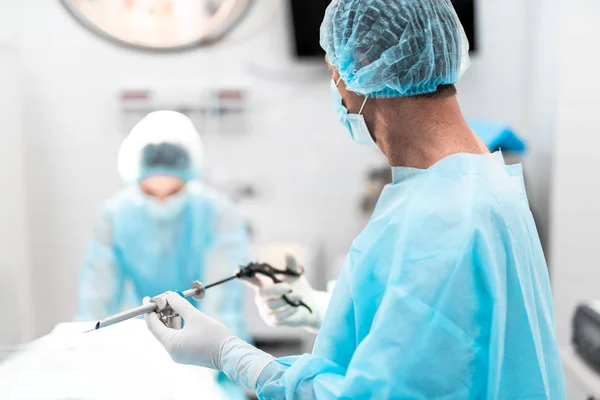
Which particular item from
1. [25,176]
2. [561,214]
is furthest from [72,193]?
[561,214]

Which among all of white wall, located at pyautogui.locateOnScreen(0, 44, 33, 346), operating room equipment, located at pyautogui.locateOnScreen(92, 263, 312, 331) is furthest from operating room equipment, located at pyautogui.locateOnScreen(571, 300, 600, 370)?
white wall, located at pyautogui.locateOnScreen(0, 44, 33, 346)

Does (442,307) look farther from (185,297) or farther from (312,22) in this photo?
(312,22)

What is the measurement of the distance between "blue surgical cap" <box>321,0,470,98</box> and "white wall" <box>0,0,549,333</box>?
1.86 meters

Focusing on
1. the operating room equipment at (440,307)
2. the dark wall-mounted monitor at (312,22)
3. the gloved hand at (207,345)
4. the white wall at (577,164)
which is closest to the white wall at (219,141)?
the dark wall-mounted monitor at (312,22)

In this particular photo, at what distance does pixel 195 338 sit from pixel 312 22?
190cm

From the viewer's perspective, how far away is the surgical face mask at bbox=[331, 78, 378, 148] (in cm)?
104

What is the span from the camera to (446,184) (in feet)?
2.99

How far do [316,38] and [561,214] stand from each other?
1263 mm

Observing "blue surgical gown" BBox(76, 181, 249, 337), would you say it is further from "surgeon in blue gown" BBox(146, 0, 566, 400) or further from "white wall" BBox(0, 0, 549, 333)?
"surgeon in blue gown" BBox(146, 0, 566, 400)

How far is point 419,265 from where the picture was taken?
859 millimetres

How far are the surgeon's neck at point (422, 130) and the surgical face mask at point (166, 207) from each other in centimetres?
124

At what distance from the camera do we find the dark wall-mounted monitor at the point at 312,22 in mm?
2619

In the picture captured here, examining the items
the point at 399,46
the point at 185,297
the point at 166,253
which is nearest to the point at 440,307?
the point at 399,46

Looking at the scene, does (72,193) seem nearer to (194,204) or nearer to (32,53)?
(32,53)
